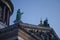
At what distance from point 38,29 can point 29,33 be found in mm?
1753

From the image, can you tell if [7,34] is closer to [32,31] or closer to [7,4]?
[32,31]

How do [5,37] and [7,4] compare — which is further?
[7,4]

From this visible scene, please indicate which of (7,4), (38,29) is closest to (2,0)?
(7,4)

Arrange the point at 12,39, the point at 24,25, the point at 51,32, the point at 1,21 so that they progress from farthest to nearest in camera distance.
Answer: the point at 1,21 → the point at 51,32 → the point at 24,25 → the point at 12,39

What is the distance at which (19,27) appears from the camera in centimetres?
2130

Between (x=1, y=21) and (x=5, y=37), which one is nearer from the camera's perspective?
(x=5, y=37)

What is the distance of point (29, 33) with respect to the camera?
22.2m

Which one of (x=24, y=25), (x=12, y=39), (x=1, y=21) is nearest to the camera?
(x=12, y=39)

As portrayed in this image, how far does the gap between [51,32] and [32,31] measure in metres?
2.25

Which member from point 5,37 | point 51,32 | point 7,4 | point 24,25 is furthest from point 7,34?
point 7,4

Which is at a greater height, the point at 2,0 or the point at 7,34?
the point at 2,0

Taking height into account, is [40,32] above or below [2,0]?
below

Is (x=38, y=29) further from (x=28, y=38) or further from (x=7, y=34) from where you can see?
(x=7, y=34)

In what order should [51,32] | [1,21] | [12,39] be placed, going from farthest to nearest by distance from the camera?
[1,21]
[51,32]
[12,39]
